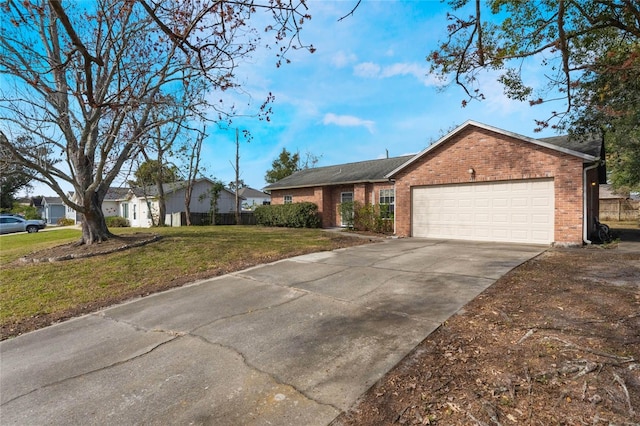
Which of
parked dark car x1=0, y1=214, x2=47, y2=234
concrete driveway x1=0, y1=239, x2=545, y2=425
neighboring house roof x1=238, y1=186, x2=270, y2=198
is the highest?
neighboring house roof x1=238, y1=186, x2=270, y2=198

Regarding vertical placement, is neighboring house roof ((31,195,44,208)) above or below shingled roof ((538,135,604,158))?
above

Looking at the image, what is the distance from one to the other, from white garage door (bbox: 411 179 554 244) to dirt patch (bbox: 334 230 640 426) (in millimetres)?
6300

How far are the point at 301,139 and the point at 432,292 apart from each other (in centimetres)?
3662

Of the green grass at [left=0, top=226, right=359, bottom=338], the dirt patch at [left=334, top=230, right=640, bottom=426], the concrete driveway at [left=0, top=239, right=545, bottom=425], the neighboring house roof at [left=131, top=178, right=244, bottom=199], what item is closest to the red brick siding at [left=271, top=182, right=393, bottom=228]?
the green grass at [left=0, top=226, right=359, bottom=338]

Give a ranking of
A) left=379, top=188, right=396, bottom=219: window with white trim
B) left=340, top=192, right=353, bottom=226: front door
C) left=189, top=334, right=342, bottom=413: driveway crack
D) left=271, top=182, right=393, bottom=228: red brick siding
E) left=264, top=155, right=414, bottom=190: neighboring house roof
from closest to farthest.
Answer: left=189, top=334, right=342, bottom=413: driveway crack < left=379, top=188, right=396, bottom=219: window with white trim < left=271, top=182, right=393, bottom=228: red brick siding < left=264, top=155, right=414, bottom=190: neighboring house roof < left=340, top=192, right=353, bottom=226: front door

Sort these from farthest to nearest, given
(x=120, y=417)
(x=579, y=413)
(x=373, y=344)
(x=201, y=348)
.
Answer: (x=201, y=348) → (x=373, y=344) → (x=120, y=417) → (x=579, y=413)

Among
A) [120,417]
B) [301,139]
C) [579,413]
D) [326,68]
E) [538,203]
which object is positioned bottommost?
[120,417]

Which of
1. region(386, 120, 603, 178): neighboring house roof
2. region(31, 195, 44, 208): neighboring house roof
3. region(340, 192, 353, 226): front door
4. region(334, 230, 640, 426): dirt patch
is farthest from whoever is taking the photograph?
region(31, 195, 44, 208): neighboring house roof

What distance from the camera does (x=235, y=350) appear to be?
3.99 m

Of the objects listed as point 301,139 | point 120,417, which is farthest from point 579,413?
point 301,139

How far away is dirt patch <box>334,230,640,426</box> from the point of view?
99.6 inches

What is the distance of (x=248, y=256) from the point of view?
1008cm

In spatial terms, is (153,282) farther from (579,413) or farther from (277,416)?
(579,413)

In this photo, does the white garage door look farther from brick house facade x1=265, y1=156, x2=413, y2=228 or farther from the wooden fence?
the wooden fence
